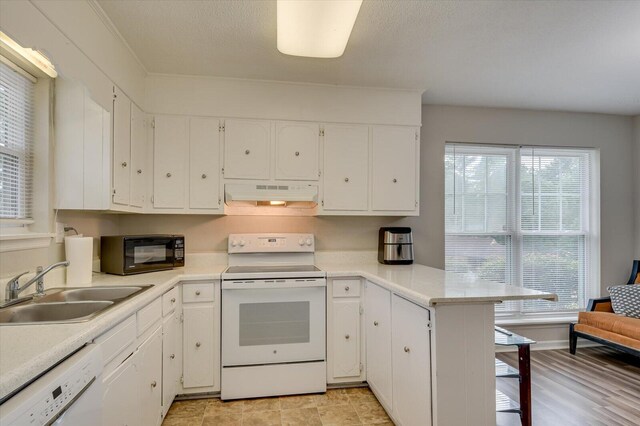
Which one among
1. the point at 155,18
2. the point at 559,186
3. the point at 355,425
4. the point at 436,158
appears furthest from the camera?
the point at 559,186

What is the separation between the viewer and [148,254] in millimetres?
2578

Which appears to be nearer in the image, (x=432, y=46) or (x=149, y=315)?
(x=149, y=315)

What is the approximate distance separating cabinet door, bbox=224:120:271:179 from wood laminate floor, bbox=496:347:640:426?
255 cm

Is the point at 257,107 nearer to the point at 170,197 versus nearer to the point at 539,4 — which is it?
the point at 170,197

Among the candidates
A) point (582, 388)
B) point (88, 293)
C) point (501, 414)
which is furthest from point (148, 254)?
point (582, 388)

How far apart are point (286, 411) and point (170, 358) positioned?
33.8 inches

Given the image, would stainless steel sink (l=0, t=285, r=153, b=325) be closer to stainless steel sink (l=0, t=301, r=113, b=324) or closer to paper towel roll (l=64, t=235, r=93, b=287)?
stainless steel sink (l=0, t=301, r=113, b=324)

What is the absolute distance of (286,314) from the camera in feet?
8.52

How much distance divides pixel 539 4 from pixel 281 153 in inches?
77.6

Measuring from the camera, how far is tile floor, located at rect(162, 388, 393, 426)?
7.36ft

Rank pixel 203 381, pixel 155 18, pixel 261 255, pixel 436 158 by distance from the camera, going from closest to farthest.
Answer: pixel 155 18, pixel 203 381, pixel 261 255, pixel 436 158

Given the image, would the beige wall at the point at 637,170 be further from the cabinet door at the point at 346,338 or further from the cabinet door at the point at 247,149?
the cabinet door at the point at 247,149

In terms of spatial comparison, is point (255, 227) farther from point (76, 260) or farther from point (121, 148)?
point (76, 260)

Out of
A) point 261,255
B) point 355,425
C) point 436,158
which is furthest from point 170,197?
point 436,158
